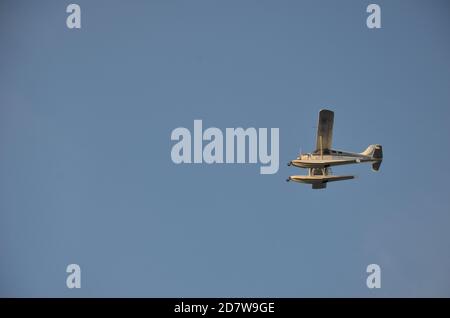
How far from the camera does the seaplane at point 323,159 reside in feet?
140

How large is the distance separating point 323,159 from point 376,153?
12.9 ft

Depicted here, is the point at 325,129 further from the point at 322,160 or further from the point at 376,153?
the point at 376,153

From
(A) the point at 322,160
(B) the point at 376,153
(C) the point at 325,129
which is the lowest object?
(A) the point at 322,160

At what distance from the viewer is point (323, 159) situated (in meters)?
43.1

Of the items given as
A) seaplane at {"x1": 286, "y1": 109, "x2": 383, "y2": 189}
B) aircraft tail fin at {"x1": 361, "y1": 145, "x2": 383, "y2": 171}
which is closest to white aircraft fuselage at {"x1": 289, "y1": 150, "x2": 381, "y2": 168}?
seaplane at {"x1": 286, "y1": 109, "x2": 383, "y2": 189}

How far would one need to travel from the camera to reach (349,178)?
4247 cm

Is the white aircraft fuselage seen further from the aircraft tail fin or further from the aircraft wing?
the aircraft tail fin

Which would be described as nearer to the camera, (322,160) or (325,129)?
(325,129)

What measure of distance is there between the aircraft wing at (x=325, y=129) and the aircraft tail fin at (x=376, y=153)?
3.22 m

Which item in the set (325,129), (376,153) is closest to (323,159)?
(325,129)

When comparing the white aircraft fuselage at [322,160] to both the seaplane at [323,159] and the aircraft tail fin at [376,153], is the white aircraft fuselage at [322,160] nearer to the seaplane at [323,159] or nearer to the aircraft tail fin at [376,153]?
the seaplane at [323,159]
